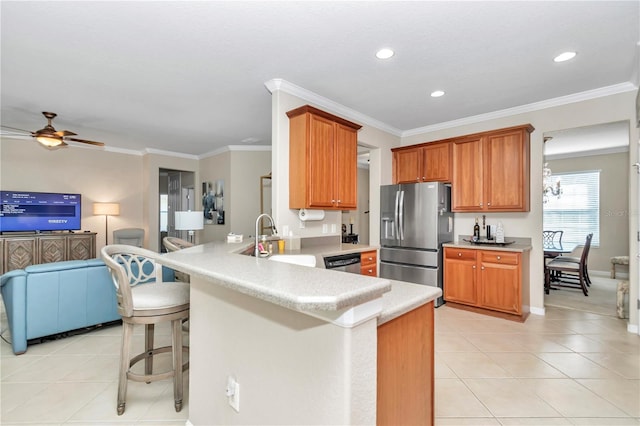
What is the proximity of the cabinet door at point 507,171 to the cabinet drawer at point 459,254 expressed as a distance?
0.65 metres

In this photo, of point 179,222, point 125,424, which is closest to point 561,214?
point 179,222

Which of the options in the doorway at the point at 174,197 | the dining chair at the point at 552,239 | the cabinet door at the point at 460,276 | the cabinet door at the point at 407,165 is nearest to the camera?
the cabinet door at the point at 460,276

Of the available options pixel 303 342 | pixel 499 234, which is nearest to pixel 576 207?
pixel 499 234

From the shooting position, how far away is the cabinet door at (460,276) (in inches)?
156

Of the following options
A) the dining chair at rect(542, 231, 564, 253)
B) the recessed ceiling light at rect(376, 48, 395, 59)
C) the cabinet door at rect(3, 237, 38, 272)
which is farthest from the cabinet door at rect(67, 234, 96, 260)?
the dining chair at rect(542, 231, 564, 253)

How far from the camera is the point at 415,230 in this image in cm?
430

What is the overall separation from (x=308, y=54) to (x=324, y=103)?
3.44ft

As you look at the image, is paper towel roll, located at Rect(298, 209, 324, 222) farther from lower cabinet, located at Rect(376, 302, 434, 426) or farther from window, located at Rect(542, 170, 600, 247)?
window, located at Rect(542, 170, 600, 247)

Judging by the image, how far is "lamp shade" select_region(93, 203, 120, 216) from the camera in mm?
5882

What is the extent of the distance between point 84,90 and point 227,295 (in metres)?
3.60

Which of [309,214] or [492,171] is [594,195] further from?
[309,214]

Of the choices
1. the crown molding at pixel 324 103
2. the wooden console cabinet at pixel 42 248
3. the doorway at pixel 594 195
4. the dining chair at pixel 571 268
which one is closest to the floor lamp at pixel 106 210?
the wooden console cabinet at pixel 42 248

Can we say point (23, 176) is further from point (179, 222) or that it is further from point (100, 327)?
point (100, 327)

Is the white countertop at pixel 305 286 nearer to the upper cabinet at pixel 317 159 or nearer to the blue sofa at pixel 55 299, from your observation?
the upper cabinet at pixel 317 159
